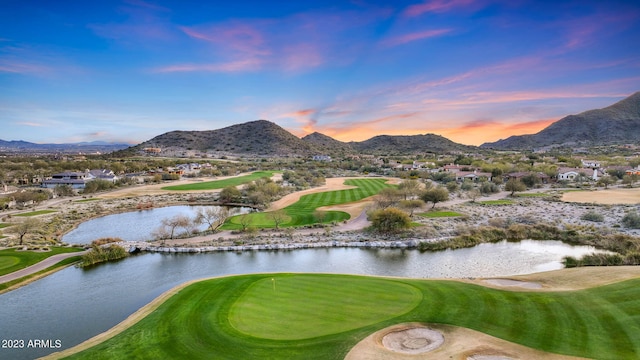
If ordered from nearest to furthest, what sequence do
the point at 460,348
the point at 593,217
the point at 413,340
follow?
the point at 460,348
the point at 413,340
the point at 593,217

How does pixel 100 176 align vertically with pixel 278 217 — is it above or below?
above


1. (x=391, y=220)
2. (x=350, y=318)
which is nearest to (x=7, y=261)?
(x=350, y=318)

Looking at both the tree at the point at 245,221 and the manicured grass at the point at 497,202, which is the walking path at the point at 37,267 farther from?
the manicured grass at the point at 497,202

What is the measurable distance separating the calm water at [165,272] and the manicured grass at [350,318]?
5.05 m

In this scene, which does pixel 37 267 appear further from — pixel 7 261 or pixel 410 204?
pixel 410 204

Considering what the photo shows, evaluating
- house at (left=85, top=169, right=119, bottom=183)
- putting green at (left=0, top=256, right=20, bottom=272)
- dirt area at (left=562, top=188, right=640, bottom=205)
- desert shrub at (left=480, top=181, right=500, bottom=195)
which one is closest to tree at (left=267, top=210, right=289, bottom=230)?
putting green at (left=0, top=256, right=20, bottom=272)

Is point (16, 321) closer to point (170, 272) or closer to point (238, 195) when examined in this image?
point (170, 272)

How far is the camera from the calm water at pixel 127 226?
129 ft

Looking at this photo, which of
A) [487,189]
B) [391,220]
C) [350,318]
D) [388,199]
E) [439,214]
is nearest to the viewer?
[350,318]

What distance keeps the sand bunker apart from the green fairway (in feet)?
93.2

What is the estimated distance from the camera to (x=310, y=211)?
157ft

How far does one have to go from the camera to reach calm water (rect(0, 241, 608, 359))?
63.4 ft

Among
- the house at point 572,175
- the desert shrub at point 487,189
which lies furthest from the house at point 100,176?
Result: the house at point 572,175

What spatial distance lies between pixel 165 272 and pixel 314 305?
643 inches
